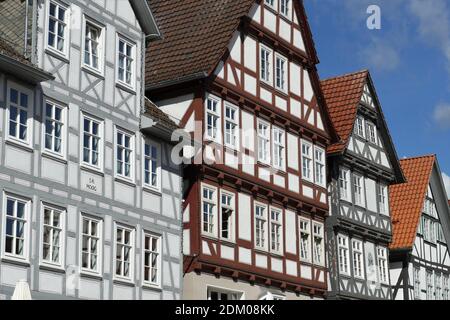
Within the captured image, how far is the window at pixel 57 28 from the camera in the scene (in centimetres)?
2278

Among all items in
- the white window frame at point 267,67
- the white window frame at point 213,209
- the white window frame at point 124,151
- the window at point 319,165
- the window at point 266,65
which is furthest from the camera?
the window at point 319,165

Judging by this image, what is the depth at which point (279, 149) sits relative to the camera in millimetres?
31672

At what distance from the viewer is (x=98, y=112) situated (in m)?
24.0

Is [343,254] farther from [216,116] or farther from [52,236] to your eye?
[52,236]

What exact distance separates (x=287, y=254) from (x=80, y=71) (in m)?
10.7

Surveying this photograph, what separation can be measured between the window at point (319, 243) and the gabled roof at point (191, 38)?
318 inches

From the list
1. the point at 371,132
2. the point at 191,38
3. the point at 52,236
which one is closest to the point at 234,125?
the point at 191,38

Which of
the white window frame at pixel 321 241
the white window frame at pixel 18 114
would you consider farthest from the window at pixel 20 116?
the white window frame at pixel 321 241

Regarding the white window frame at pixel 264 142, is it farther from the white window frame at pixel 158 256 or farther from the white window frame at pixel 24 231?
the white window frame at pixel 24 231

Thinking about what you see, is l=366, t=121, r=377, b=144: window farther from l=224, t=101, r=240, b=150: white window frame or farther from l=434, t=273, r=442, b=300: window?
l=224, t=101, r=240, b=150: white window frame
